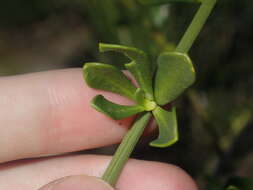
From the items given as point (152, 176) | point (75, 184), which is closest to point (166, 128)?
point (75, 184)

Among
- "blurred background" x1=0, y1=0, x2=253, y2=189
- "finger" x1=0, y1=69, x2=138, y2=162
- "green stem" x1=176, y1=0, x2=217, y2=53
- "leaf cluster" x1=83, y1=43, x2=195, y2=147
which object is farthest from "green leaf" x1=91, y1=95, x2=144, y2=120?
"blurred background" x1=0, y1=0, x2=253, y2=189

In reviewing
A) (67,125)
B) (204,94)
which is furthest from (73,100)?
(204,94)

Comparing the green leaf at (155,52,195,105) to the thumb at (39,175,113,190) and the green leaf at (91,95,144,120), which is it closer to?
the green leaf at (91,95,144,120)

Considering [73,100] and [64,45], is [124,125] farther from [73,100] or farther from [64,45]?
[64,45]

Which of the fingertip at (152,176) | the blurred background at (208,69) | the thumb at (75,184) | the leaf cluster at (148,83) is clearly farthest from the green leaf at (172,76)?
the blurred background at (208,69)

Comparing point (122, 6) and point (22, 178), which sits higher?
point (122, 6)

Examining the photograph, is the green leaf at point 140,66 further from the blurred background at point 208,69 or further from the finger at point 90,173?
the blurred background at point 208,69
